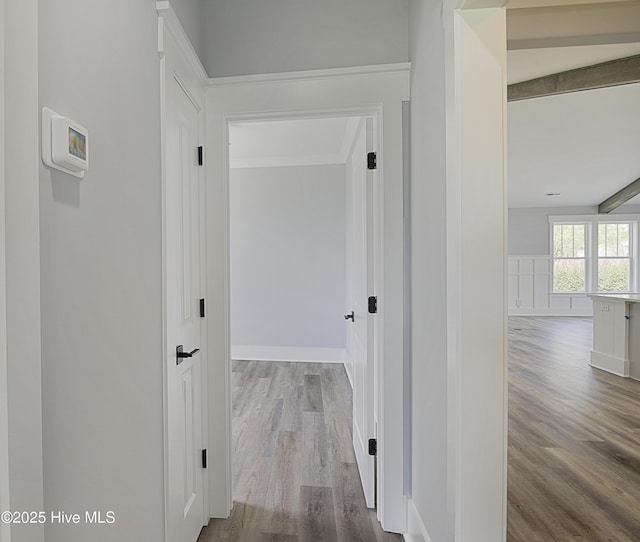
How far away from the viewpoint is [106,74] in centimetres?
97

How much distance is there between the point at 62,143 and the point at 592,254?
10.7 meters

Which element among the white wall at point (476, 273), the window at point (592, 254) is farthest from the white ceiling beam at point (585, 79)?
the window at point (592, 254)

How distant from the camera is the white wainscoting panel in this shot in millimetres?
8672

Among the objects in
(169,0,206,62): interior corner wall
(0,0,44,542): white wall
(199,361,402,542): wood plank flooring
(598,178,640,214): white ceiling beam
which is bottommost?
(199,361,402,542): wood plank flooring

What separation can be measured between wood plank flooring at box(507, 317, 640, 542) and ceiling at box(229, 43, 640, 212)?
8.81ft

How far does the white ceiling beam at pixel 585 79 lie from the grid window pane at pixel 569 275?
6.28 metres

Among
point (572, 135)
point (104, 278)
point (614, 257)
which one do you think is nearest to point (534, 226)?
point (614, 257)

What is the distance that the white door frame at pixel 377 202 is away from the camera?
1.73 m

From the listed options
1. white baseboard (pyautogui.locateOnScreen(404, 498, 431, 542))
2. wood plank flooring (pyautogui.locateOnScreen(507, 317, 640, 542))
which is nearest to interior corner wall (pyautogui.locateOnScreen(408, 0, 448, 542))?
white baseboard (pyautogui.locateOnScreen(404, 498, 431, 542))

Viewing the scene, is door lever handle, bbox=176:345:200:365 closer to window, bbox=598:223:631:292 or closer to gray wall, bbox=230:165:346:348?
gray wall, bbox=230:165:346:348

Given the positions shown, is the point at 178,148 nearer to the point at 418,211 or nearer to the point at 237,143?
the point at 418,211

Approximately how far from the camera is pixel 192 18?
1.67m

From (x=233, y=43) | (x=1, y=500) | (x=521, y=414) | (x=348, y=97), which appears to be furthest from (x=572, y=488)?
(x=233, y=43)

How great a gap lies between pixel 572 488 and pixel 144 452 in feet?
7.98
